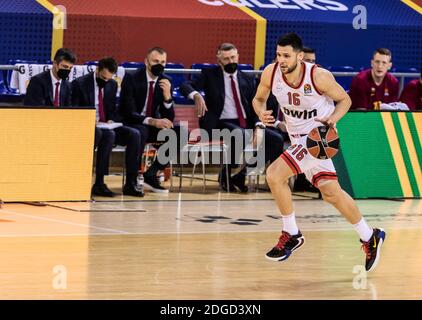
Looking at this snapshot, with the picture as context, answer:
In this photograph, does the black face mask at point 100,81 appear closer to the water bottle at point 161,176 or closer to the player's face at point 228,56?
the player's face at point 228,56

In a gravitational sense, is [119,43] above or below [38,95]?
above

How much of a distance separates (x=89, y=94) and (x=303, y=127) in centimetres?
500

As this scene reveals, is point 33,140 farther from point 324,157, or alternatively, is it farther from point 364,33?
Answer: point 364,33

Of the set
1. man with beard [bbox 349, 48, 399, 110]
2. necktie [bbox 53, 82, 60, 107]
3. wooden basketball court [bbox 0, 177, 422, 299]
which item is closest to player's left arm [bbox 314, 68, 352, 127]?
wooden basketball court [bbox 0, 177, 422, 299]

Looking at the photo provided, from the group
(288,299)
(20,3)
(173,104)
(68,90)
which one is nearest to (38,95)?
(68,90)

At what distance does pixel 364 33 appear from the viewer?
20234 millimetres

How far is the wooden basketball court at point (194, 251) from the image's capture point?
364 inches

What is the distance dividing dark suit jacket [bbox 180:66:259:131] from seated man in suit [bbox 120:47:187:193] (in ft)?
1.08

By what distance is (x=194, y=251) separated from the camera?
11.1 meters

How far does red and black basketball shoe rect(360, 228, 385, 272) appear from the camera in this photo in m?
10.2

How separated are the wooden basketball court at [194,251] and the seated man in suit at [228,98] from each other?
0.80 meters

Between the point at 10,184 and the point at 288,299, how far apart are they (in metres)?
5.69

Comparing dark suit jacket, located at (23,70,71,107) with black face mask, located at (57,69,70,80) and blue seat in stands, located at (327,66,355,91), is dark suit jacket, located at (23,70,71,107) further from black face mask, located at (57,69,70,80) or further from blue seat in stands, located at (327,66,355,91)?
blue seat in stands, located at (327,66,355,91)

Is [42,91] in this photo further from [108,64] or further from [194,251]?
[194,251]
